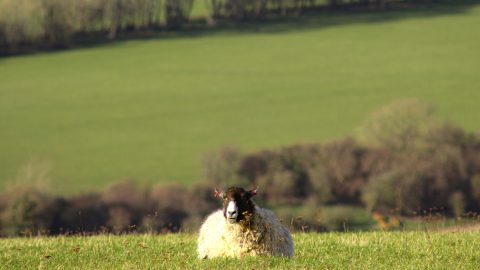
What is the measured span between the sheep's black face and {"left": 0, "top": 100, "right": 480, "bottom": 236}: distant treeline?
39.5 meters

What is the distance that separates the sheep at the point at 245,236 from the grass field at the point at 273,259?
9.7 inches

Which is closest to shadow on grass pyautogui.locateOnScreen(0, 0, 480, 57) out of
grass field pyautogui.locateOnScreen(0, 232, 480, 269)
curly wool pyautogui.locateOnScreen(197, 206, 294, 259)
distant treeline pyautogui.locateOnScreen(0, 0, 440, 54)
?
distant treeline pyautogui.locateOnScreen(0, 0, 440, 54)

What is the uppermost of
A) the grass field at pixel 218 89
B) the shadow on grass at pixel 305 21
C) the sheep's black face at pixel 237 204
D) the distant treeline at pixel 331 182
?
the sheep's black face at pixel 237 204

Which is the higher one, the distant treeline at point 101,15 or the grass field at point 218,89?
Answer: the distant treeline at point 101,15

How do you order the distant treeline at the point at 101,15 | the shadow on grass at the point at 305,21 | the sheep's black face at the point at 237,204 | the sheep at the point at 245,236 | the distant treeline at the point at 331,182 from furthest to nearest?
1. the shadow on grass at the point at 305,21
2. the distant treeline at the point at 101,15
3. the distant treeline at the point at 331,182
4. the sheep at the point at 245,236
5. the sheep's black face at the point at 237,204

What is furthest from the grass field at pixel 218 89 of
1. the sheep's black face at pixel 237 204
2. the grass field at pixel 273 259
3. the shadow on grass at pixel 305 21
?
the sheep's black face at pixel 237 204

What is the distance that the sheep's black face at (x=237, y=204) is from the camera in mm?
11391

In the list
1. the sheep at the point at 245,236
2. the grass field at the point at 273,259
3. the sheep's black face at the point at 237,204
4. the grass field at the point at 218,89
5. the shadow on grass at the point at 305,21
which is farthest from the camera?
the shadow on grass at the point at 305,21

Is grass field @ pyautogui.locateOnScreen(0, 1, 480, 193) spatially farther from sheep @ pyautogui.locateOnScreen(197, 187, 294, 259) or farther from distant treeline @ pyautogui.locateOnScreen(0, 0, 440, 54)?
sheep @ pyautogui.locateOnScreen(197, 187, 294, 259)

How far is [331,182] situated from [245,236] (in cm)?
5348

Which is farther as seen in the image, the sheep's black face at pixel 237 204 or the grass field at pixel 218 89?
the grass field at pixel 218 89

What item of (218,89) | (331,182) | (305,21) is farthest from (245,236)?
(305,21)

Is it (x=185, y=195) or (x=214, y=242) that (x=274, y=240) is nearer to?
(x=214, y=242)

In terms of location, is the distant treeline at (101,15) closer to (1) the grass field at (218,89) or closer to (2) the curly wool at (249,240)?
(1) the grass field at (218,89)
